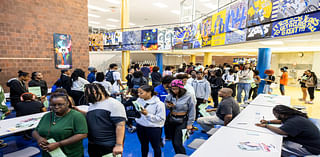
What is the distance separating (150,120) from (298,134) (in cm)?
207

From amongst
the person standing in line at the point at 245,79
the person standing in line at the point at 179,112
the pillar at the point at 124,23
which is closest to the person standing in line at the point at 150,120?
the person standing in line at the point at 179,112

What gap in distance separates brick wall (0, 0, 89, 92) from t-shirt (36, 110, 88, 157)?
5562 millimetres

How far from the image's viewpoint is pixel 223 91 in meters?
3.43

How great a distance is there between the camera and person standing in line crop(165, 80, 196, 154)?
2.82 metres

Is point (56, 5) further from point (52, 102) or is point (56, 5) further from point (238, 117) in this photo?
point (238, 117)

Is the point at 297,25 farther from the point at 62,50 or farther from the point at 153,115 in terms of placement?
the point at 62,50

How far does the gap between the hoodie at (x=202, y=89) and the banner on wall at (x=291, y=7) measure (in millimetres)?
2438

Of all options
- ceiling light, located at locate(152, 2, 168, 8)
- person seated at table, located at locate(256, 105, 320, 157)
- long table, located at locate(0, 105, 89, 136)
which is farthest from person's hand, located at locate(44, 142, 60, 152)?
ceiling light, located at locate(152, 2, 168, 8)

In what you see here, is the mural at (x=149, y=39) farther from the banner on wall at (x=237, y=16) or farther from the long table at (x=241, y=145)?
the long table at (x=241, y=145)

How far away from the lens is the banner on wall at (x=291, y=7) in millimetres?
3721

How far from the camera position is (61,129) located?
6.07 ft

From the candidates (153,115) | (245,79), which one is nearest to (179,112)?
(153,115)

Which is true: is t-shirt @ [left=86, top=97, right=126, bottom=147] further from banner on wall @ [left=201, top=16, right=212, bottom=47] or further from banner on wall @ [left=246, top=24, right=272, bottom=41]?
banner on wall @ [left=201, top=16, right=212, bottom=47]

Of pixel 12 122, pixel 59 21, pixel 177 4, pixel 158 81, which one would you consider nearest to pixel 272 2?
pixel 158 81
